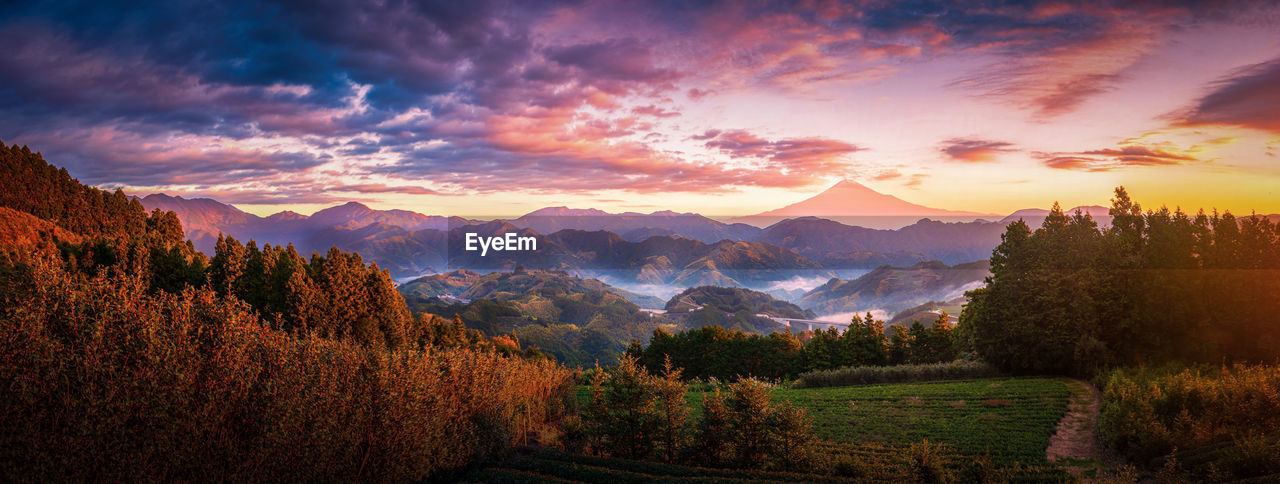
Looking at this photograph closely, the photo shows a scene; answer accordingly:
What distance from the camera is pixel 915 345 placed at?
64938 mm

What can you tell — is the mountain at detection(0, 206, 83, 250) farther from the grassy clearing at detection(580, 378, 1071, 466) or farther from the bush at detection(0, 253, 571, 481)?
the grassy clearing at detection(580, 378, 1071, 466)

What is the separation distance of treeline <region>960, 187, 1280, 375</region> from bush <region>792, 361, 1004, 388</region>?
165 centimetres

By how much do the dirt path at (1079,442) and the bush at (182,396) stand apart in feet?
66.1

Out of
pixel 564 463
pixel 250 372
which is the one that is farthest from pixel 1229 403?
pixel 250 372

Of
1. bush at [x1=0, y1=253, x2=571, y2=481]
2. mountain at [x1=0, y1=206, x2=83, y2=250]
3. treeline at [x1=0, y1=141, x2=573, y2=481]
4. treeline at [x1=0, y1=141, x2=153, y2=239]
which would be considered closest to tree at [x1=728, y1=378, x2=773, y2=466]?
treeline at [x1=0, y1=141, x2=573, y2=481]

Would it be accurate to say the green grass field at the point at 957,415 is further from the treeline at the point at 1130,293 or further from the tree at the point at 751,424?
the tree at the point at 751,424

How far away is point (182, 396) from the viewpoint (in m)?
8.66

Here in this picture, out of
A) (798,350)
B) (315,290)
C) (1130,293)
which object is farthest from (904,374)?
(315,290)

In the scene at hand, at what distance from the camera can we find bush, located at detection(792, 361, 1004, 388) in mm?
42500

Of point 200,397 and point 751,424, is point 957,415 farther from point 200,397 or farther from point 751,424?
point 200,397

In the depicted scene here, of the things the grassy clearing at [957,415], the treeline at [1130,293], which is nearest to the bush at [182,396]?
the grassy clearing at [957,415]

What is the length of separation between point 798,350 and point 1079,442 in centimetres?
4834

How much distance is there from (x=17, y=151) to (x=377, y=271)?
9753 cm

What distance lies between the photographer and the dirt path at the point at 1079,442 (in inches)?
755
